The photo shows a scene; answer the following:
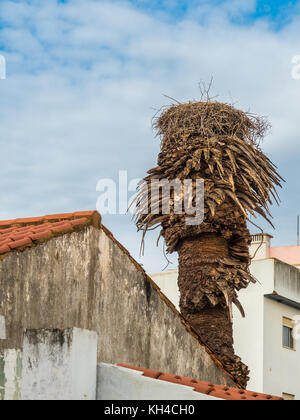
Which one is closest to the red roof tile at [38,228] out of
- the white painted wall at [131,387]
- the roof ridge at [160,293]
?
the roof ridge at [160,293]

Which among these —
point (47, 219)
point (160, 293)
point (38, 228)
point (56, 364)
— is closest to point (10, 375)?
point (56, 364)

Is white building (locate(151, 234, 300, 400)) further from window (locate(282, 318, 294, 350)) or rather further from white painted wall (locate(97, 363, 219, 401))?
white painted wall (locate(97, 363, 219, 401))

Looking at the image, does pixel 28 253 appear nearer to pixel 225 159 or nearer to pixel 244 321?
pixel 225 159

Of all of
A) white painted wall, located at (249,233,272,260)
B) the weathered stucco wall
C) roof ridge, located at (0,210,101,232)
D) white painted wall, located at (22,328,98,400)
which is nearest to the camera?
white painted wall, located at (22,328,98,400)

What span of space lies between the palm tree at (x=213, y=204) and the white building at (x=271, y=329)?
10.7 m

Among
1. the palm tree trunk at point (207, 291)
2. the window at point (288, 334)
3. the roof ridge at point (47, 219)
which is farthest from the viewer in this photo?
the window at point (288, 334)

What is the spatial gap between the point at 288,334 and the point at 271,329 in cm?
134

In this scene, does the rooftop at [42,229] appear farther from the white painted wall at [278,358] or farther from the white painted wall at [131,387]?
the white painted wall at [278,358]

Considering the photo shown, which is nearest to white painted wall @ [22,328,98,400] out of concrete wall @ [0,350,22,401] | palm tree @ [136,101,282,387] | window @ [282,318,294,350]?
concrete wall @ [0,350,22,401]

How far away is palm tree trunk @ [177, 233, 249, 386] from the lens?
14617 mm

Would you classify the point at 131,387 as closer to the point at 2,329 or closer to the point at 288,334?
the point at 2,329

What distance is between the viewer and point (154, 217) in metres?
16.1

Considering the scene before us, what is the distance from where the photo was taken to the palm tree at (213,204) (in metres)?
14.8
